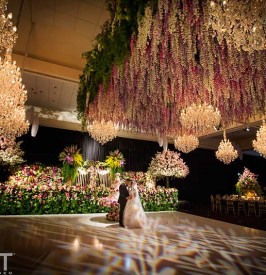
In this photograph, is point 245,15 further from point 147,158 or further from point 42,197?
point 147,158

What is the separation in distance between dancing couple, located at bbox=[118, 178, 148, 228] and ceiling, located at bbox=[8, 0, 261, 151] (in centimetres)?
369

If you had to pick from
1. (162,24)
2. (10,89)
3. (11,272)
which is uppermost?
(162,24)

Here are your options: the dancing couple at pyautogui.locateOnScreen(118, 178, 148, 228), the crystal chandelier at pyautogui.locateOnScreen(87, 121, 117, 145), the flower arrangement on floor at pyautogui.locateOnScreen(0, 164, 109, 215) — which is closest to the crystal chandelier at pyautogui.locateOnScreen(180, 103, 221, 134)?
the crystal chandelier at pyautogui.locateOnScreen(87, 121, 117, 145)

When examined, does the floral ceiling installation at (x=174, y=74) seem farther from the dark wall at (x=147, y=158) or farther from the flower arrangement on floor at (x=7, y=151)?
the dark wall at (x=147, y=158)

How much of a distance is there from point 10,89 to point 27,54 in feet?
7.25

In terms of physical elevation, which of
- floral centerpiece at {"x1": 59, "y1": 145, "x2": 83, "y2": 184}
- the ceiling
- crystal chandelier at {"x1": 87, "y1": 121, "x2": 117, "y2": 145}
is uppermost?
the ceiling

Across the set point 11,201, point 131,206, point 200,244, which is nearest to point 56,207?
point 11,201

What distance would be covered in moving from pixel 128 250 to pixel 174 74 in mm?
3614

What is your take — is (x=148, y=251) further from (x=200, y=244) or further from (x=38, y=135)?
(x=38, y=135)

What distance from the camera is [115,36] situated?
3584 millimetres

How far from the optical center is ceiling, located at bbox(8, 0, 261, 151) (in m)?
4.66

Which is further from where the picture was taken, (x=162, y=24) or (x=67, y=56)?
(x=67, y=56)

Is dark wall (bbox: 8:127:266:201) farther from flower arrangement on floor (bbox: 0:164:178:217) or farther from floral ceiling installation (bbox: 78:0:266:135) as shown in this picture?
floral ceiling installation (bbox: 78:0:266:135)

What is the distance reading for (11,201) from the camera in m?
7.53
